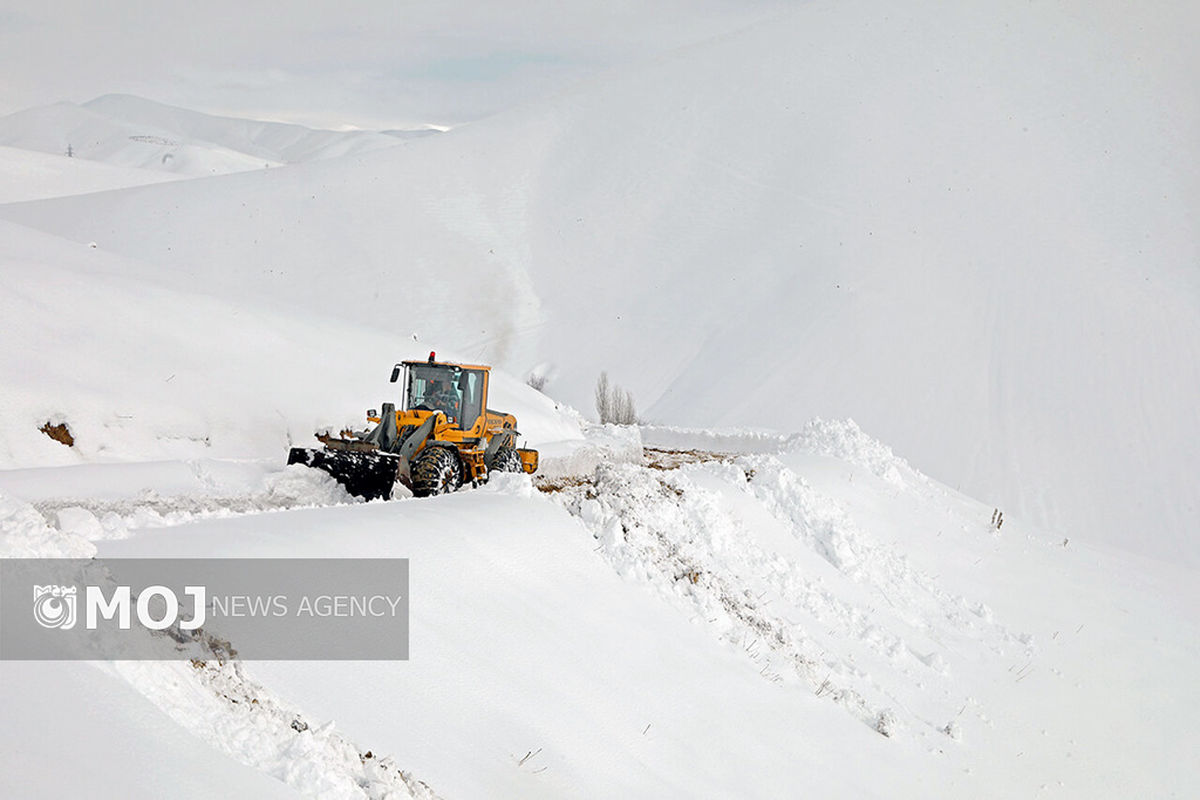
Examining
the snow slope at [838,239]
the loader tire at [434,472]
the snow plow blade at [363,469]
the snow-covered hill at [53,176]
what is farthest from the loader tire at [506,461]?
the snow-covered hill at [53,176]

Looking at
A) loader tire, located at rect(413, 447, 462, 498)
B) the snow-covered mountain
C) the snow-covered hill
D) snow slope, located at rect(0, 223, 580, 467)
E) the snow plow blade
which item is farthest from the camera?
the snow-covered hill

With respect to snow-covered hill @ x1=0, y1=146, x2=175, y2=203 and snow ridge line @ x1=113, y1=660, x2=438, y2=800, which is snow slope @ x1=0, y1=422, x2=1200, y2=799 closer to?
snow ridge line @ x1=113, y1=660, x2=438, y2=800

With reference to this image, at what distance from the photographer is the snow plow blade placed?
13914 millimetres

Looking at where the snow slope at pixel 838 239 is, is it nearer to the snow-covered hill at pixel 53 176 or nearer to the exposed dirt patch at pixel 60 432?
the snow-covered hill at pixel 53 176

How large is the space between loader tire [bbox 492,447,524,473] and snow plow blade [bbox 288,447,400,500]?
2.00 metres

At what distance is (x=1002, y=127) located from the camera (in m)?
60.5

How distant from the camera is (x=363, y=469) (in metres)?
14.0

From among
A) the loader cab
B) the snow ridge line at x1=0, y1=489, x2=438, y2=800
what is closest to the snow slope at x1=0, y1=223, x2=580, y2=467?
the loader cab

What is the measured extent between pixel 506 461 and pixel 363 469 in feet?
8.33

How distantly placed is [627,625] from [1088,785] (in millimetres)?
5903

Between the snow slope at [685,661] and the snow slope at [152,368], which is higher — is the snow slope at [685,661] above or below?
below

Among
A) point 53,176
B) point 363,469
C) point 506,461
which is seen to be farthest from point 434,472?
point 53,176

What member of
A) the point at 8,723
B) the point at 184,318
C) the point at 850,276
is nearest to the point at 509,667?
the point at 8,723

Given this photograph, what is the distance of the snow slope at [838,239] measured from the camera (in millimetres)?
43406
